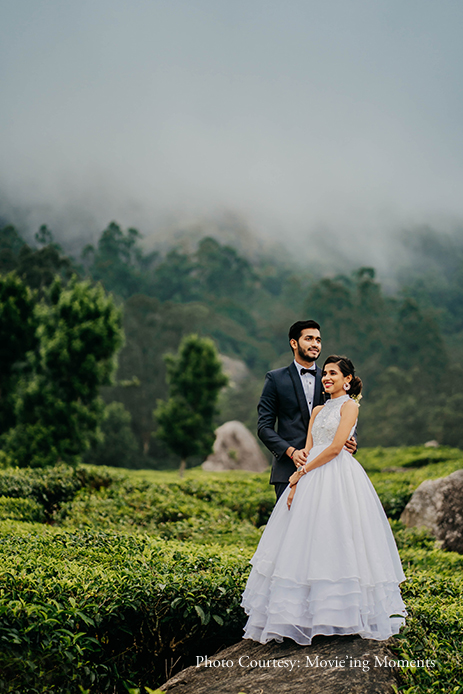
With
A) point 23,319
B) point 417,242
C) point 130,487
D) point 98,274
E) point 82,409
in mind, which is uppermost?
point 417,242

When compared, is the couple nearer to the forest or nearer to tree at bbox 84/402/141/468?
the forest

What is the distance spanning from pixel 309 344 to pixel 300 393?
40 centimetres

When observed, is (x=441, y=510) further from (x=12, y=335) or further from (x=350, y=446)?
(x=12, y=335)

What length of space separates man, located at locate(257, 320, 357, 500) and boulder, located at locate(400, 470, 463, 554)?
3.77 m

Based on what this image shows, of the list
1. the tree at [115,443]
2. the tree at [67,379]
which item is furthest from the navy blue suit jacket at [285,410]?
the tree at [115,443]

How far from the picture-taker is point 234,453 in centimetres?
2533

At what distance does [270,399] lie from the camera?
13.4 ft

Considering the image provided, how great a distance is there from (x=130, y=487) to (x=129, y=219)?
84923 mm

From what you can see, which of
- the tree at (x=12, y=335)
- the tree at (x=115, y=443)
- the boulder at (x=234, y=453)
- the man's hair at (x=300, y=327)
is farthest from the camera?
the tree at (x=115, y=443)

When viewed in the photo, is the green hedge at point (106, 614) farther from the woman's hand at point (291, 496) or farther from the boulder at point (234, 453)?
the boulder at point (234, 453)

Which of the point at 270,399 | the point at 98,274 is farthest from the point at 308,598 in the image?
the point at 98,274

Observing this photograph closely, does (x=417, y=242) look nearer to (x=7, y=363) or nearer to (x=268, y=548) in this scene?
(x=7, y=363)

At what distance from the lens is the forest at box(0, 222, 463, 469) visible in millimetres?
30734

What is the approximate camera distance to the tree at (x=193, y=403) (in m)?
18.2
